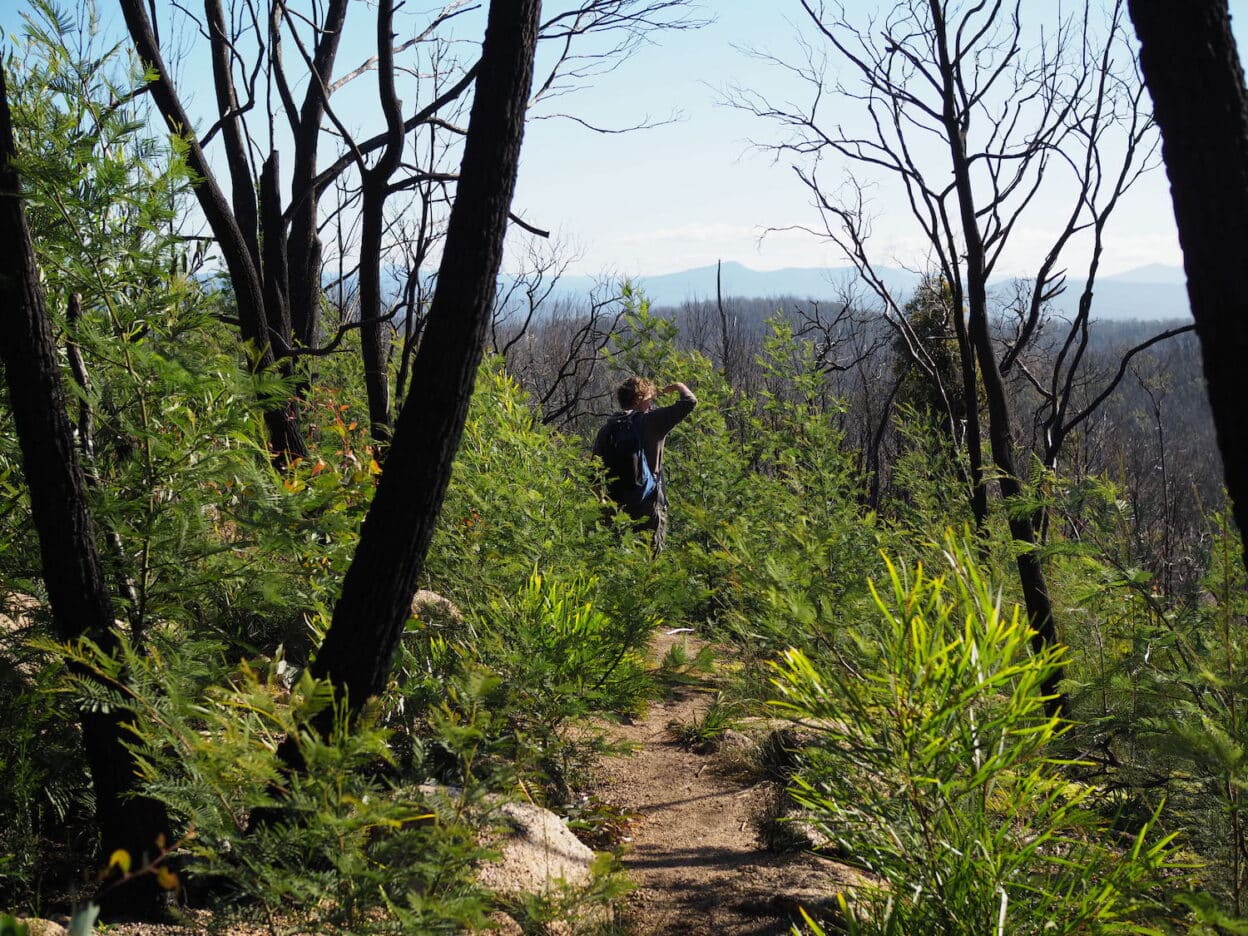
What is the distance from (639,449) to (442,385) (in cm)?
433

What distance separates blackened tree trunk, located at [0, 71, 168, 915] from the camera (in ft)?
7.22

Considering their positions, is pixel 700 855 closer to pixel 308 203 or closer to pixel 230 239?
pixel 230 239

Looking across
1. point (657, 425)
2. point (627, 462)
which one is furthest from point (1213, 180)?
point (657, 425)

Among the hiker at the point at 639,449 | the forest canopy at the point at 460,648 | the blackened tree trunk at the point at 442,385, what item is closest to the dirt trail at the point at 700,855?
the forest canopy at the point at 460,648

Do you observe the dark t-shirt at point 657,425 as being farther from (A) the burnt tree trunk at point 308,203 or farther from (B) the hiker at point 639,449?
(A) the burnt tree trunk at point 308,203

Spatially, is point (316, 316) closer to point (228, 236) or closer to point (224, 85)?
point (224, 85)

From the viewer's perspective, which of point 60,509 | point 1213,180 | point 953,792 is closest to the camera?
point 1213,180

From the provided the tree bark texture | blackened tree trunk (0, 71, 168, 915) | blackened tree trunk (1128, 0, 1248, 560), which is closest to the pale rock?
blackened tree trunk (0, 71, 168, 915)

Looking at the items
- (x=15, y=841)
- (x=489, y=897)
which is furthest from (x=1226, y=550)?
(x=15, y=841)

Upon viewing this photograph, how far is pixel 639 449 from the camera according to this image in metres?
6.61

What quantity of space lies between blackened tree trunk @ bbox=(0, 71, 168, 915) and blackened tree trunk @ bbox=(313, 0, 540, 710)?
1.69 feet

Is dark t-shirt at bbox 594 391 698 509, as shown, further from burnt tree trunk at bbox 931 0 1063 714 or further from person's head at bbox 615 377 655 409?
burnt tree trunk at bbox 931 0 1063 714

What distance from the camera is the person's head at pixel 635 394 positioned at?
270 inches

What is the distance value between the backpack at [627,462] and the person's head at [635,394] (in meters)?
0.25
